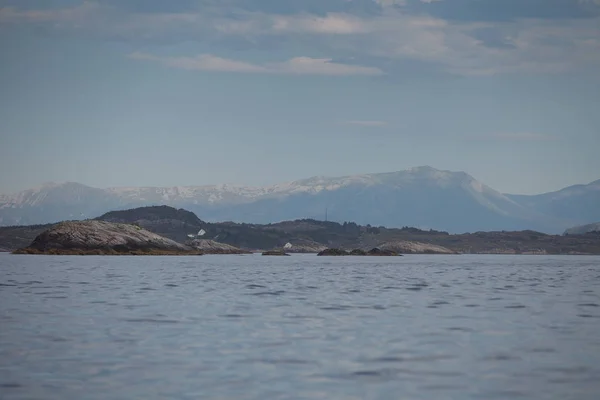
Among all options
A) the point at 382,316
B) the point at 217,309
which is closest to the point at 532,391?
the point at 382,316

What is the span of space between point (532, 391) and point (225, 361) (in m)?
10.6

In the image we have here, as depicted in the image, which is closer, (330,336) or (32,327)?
(330,336)

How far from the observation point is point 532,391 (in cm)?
2519

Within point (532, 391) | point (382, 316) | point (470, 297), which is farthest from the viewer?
point (470, 297)

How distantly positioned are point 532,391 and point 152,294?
1749 inches

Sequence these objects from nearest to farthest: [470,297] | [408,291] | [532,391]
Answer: [532,391]
[470,297]
[408,291]

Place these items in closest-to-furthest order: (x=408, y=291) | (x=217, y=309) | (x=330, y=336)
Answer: (x=330, y=336)
(x=217, y=309)
(x=408, y=291)

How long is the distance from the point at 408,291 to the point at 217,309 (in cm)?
2427

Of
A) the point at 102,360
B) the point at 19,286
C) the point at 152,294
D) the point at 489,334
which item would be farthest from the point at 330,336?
the point at 19,286

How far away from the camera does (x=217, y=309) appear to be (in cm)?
5200

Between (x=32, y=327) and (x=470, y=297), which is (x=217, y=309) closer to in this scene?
(x=32, y=327)

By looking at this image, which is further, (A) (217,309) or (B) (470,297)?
(B) (470,297)

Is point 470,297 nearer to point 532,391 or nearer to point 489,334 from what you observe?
point 489,334

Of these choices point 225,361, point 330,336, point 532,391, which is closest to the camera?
point 532,391
